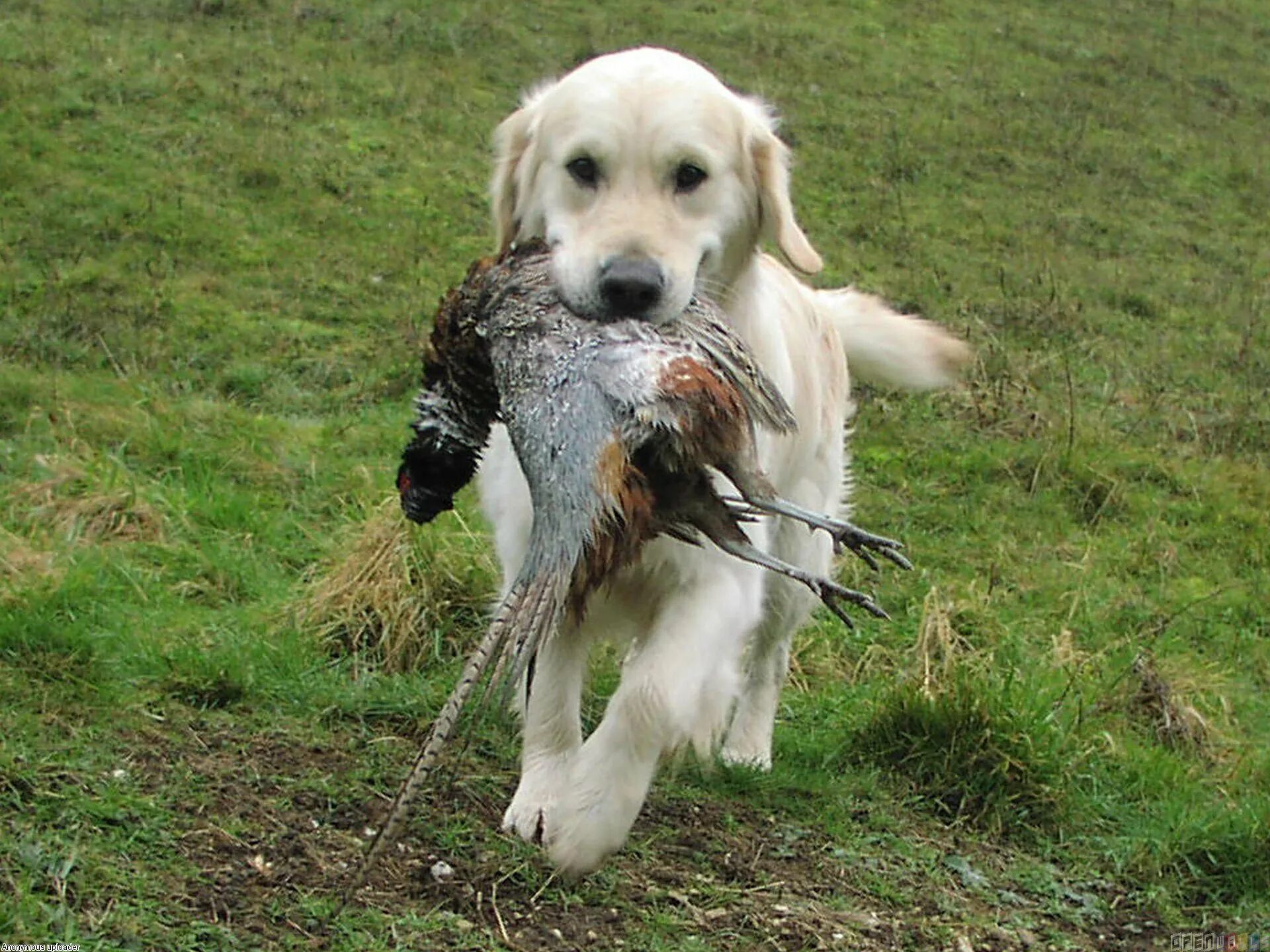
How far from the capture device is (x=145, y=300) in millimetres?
9133

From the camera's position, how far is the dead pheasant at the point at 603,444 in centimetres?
282

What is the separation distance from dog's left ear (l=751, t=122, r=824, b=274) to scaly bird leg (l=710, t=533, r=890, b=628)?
107 centimetres

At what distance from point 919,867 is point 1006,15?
16.0 m

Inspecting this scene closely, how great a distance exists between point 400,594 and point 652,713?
1.95m

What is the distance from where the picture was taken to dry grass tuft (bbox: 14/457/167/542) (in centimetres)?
559

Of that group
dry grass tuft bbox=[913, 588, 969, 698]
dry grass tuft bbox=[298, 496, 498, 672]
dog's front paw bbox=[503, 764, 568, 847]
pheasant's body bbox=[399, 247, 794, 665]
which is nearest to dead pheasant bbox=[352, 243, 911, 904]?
pheasant's body bbox=[399, 247, 794, 665]

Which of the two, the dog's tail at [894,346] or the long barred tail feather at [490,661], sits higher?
the long barred tail feather at [490,661]

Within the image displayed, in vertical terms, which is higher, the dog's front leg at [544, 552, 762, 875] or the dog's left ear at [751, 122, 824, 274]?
the dog's left ear at [751, 122, 824, 274]

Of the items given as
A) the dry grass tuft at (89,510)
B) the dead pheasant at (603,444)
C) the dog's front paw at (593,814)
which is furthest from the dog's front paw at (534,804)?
the dry grass tuft at (89,510)

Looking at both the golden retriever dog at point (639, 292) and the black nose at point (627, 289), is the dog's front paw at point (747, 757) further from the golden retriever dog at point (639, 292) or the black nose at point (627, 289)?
the black nose at point (627, 289)

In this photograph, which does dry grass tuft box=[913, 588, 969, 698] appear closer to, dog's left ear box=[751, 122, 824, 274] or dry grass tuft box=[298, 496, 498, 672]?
dry grass tuft box=[298, 496, 498, 672]

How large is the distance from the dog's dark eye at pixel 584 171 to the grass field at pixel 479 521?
1.37 m

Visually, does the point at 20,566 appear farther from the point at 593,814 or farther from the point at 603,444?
the point at 603,444

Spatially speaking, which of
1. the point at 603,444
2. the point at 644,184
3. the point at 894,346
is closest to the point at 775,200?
the point at 644,184
